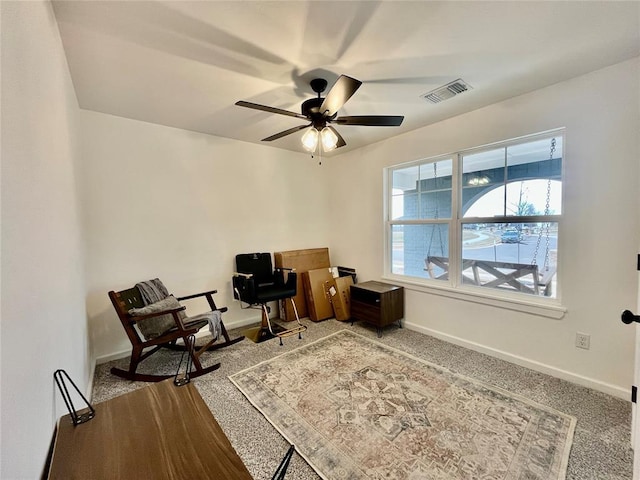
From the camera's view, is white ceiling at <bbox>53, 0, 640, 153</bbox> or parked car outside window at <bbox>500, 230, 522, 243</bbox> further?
parked car outside window at <bbox>500, 230, 522, 243</bbox>

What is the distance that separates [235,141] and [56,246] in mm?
2621

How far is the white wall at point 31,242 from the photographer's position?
71cm

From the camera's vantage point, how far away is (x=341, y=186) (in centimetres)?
433

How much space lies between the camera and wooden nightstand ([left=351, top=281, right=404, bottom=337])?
3230 mm

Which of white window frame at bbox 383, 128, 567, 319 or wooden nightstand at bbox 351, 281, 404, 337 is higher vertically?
white window frame at bbox 383, 128, 567, 319

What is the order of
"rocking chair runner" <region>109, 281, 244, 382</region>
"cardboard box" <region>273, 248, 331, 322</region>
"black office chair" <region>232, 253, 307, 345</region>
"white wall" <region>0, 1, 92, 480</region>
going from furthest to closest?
"cardboard box" <region>273, 248, 331, 322</region>, "black office chair" <region>232, 253, 307, 345</region>, "rocking chair runner" <region>109, 281, 244, 382</region>, "white wall" <region>0, 1, 92, 480</region>

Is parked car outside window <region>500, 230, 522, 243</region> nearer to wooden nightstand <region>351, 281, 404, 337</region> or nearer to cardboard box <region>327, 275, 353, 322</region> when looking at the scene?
wooden nightstand <region>351, 281, 404, 337</region>

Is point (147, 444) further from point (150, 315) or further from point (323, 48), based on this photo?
point (323, 48)

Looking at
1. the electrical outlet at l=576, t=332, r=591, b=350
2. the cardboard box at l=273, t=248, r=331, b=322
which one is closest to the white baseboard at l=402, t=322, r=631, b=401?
the electrical outlet at l=576, t=332, r=591, b=350

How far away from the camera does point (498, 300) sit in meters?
2.67

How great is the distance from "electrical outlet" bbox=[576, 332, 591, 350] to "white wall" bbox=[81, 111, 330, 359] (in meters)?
3.29

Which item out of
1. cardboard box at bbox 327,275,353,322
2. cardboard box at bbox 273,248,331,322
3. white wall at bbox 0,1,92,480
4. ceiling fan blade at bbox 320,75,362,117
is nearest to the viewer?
white wall at bbox 0,1,92,480

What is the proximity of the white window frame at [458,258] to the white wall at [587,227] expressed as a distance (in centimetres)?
6

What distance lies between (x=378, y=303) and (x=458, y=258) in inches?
41.2
